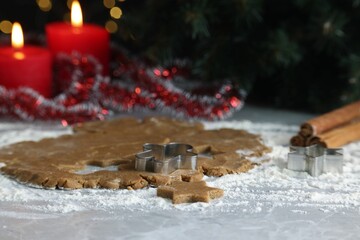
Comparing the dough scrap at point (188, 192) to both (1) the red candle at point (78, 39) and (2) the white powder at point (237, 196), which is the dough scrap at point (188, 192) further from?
(1) the red candle at point (78, 39)

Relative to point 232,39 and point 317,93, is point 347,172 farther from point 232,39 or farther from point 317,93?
point 232,39

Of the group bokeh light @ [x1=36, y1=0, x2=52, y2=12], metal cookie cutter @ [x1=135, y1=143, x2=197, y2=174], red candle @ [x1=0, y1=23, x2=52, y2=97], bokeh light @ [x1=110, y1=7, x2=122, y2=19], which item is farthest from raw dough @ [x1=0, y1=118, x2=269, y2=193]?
bokeh light @ [x1=36, y1=0, x2=52, y2=12]

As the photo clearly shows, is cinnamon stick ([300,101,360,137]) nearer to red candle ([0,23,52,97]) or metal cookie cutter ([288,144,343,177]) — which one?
metal cookie cutter ([288,144,343,177])

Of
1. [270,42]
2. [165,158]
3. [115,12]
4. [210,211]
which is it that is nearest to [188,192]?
[210,211]

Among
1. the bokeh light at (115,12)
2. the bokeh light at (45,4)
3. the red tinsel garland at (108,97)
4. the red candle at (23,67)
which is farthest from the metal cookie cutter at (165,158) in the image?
the bokeh light at (45,4)

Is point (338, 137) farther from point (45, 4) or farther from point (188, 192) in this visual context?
point (45, 4)
